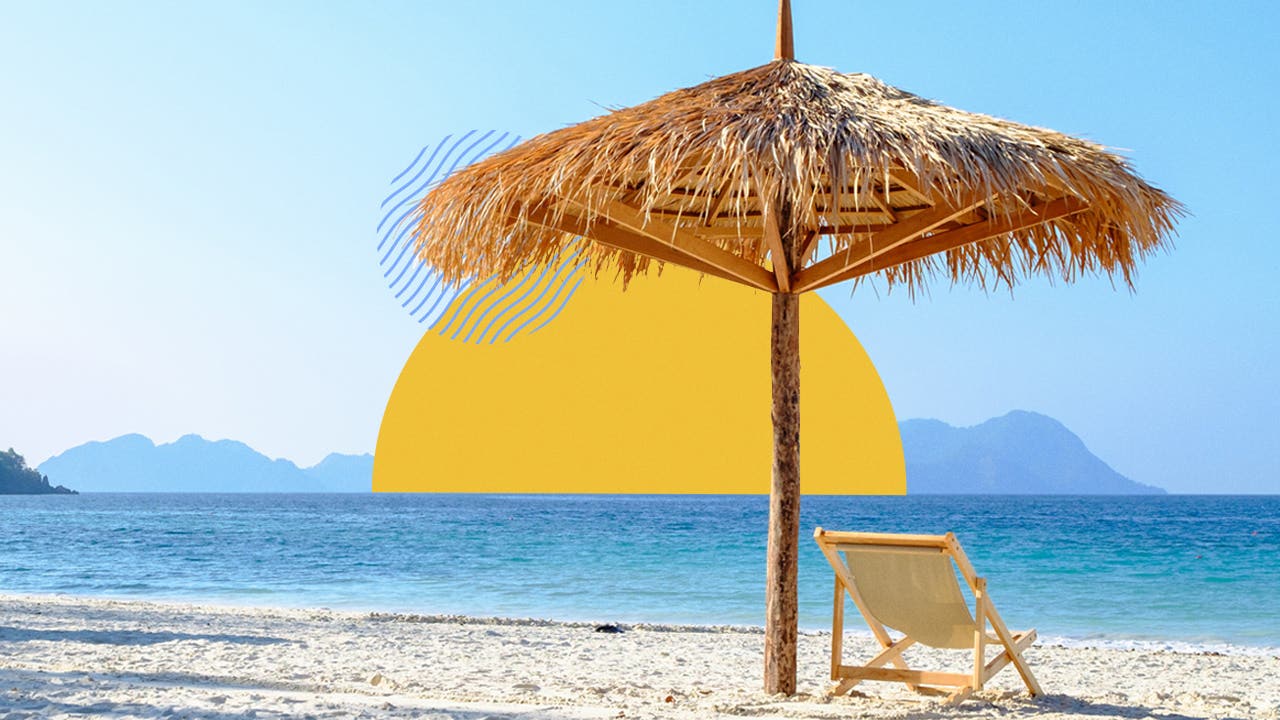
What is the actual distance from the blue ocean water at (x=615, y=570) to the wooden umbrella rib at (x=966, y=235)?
5.15m

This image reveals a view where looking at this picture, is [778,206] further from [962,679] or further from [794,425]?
[962,679]

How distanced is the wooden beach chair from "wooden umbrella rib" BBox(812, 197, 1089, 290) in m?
0.86

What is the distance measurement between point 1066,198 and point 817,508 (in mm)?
34941

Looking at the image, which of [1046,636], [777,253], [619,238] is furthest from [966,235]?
[1046,636]

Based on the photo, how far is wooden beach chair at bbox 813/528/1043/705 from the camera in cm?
360

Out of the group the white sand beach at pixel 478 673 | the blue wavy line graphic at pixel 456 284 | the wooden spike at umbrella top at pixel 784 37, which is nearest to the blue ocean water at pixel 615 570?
the white sand beach at pixel 478 673

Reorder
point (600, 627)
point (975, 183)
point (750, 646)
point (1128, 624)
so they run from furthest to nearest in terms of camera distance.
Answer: point (1128, 624), point (600, 627), point (750, 646), point (975, 183)

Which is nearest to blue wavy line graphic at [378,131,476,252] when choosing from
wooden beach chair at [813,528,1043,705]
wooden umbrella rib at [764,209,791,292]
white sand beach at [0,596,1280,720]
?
wooden umbrella rib at [764,209,791,292]

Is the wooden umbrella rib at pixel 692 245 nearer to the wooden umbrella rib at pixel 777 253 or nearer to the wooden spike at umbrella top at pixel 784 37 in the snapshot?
the wooden umbrella rib at pixel 777 253

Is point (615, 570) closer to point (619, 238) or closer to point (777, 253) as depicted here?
point (619, 238)

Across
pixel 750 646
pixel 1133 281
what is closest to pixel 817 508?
pixel 750 646

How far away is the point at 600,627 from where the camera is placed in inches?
294

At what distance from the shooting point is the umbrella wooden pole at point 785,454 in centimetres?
377

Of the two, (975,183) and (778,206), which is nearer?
(975,183)
